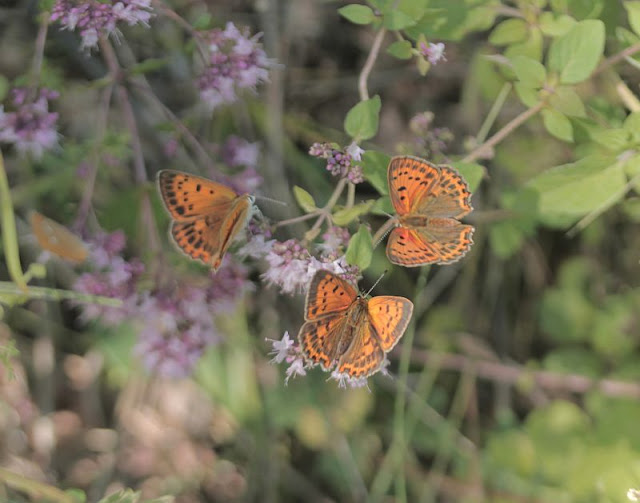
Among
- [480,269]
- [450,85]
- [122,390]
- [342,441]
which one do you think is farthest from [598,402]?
[122,390]

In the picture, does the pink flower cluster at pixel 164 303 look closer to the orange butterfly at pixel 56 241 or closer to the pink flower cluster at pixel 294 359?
the orange butterfly at pixel 56 241

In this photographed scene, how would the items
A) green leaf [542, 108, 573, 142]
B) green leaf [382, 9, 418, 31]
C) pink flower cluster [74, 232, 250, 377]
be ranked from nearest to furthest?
green leaf [382, 9, 418, 31], green leaf [542, 108, 573, 142], pink flower cluster [74, 232, 250, 377]

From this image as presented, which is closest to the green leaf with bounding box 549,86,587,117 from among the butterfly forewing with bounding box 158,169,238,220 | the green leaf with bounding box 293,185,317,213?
the green leaf with bounding box 293,185,317,213

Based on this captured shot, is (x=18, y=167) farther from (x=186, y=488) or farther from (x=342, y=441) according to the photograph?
(x=342, y=441)

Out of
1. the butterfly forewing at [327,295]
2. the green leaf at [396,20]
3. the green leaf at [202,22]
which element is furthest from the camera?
the green leaf at [202,22]

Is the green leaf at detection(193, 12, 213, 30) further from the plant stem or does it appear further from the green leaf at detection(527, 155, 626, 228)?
the green leaf at detection(527, 155, 626, 228)

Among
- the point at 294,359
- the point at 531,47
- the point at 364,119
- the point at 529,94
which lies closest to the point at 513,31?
the point at 531,47

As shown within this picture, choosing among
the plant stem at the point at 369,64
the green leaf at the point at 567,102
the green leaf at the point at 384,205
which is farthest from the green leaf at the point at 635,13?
the green leaf at the point at 384,205
